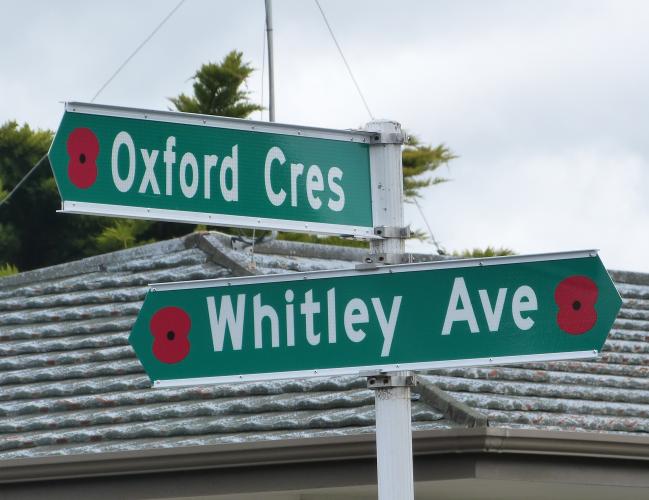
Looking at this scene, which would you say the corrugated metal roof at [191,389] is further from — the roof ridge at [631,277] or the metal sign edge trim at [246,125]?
the metal sign edge trim at [246,125]

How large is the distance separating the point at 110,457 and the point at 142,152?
2.69 metres

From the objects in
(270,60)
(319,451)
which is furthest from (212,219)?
(270,60)

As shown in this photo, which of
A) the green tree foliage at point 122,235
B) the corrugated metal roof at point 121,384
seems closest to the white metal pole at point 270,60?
the corrugated metal roof at point 121,384

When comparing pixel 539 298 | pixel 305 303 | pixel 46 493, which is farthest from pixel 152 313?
pixel 46 493

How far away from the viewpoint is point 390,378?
418 centimetres

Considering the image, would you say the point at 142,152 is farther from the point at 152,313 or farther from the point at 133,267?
the point at 133,267

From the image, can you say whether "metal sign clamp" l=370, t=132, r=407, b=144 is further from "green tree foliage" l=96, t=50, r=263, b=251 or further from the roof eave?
"green tree foliage" l=96, t=50, r=263, b=251

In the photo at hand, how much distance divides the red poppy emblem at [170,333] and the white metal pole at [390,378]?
0.66 m

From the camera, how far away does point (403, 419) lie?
4.14 meters

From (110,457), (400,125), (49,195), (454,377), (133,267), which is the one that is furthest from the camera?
(49,195)

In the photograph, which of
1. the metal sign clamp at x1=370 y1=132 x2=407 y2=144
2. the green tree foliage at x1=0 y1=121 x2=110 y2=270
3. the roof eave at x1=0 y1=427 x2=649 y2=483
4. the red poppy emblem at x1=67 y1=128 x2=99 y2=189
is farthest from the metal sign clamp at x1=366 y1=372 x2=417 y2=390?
the green tree foliage at x1=0 y1=121 x2=110 y2=270

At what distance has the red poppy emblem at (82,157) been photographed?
13.6 ft

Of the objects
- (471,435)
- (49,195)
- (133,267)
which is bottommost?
(471,435)

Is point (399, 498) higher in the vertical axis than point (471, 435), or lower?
lower
